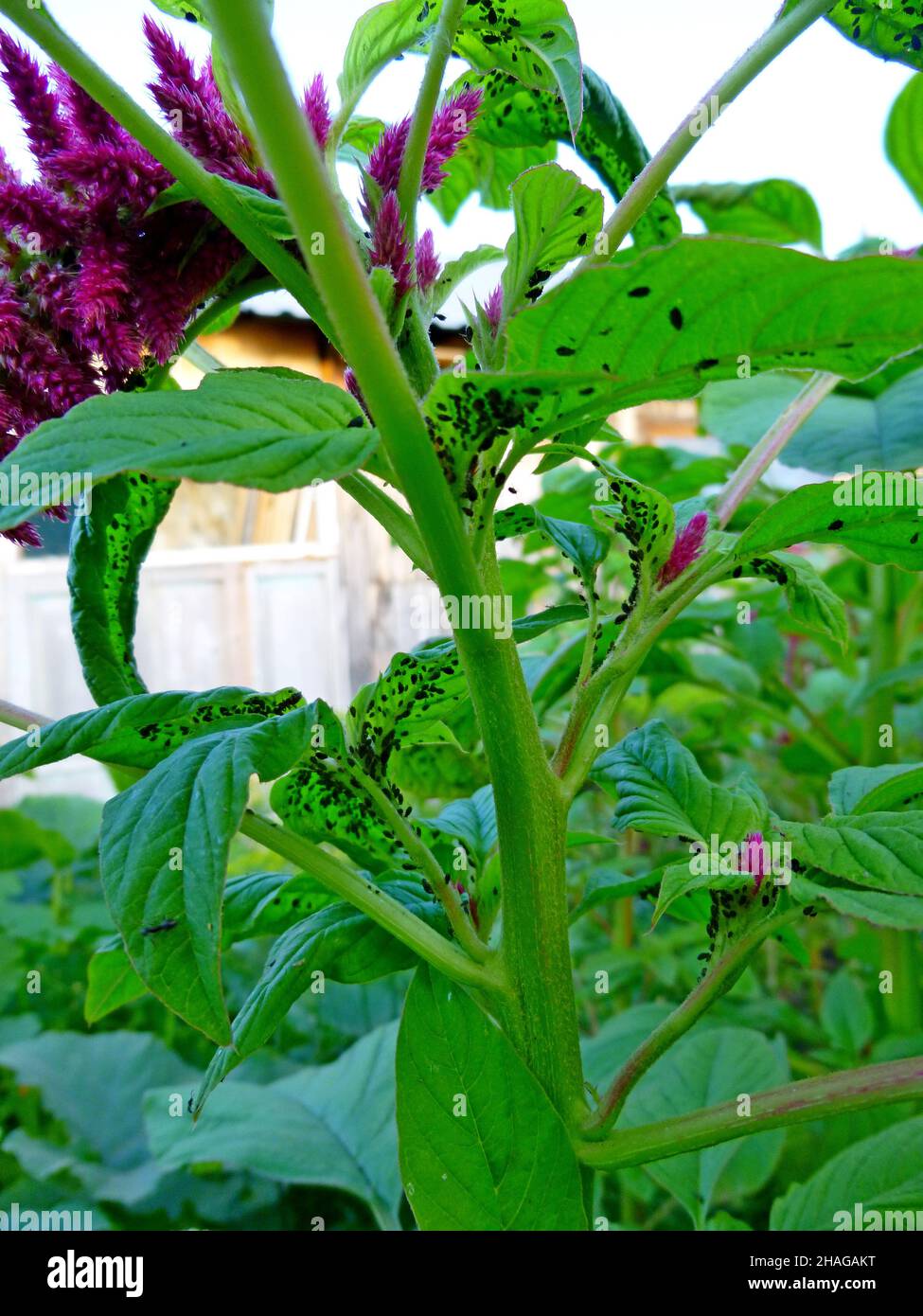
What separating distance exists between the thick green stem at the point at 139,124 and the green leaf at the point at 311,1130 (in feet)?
1.76

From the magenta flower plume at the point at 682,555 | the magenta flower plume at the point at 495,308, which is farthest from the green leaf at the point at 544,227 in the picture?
the magenta flower plume at the point at 682,555

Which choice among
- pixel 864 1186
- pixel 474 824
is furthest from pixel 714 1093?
pixel 474 824

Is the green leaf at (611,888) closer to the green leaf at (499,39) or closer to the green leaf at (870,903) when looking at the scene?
the green leaf at (870,903)

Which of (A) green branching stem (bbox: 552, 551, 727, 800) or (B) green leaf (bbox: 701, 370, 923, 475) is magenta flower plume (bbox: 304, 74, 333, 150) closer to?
(A) green branching stem (bbox: 552, 551, 727, 800)

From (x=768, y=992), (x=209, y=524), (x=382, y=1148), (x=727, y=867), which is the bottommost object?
(x=768, y=992)

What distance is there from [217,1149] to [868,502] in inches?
21.2

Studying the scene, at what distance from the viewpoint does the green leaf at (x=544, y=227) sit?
13.2 inches

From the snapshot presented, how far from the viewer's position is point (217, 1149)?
25.1 inches

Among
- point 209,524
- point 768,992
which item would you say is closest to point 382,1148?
point 768,992

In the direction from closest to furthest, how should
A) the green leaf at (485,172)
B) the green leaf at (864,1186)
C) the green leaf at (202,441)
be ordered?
the green leaf at (202,441) → the green leaf at (864,1186) → the green leaf at (485,172)

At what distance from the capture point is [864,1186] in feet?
1.55

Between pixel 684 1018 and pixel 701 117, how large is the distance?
1.10 feet

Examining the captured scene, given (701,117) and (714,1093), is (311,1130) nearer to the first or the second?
(714,1093)
